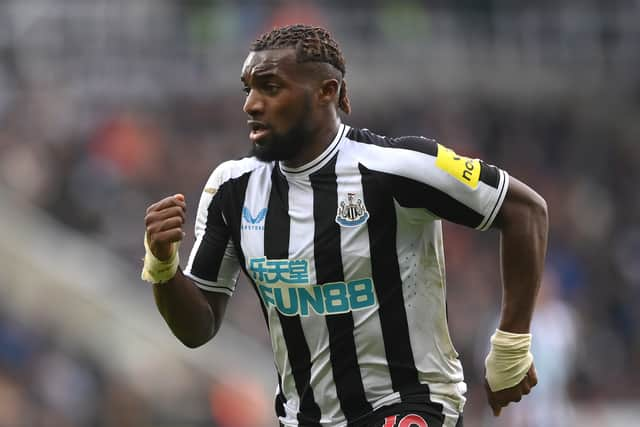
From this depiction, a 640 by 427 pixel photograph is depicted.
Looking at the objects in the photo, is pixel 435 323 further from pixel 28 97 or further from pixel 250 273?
pixel 28 97

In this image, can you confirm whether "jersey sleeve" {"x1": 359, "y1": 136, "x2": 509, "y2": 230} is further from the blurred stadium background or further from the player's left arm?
the blurred stadium background

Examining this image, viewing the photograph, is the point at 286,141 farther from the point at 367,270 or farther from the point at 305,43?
the point at 367,270

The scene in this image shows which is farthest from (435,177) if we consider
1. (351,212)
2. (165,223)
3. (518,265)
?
(165,223)

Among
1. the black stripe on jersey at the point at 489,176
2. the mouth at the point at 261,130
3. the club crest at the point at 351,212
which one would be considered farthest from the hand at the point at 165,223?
the black stripe on jersey at the point at 489,176

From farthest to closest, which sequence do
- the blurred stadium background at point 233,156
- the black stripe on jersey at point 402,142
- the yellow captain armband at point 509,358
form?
the blurred stadium background at point 233,156 < the yellow captain armband at point 509,358 < the black stripe on jersey at point 402,142

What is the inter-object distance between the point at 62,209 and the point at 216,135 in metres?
2.92

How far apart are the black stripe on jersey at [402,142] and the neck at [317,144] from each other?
0.30 ft

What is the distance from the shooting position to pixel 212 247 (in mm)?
5203

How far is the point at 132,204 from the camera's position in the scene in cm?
1644

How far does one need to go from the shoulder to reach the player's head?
0.18m

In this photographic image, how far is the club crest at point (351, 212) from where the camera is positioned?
4.88 meters

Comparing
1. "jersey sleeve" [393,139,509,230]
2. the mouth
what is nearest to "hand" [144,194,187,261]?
the mouth

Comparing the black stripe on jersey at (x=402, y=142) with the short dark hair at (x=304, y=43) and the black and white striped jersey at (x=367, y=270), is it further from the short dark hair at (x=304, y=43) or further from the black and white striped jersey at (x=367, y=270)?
the short dark hair at (x=304, y=43)

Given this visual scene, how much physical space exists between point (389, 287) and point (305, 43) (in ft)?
3.07
